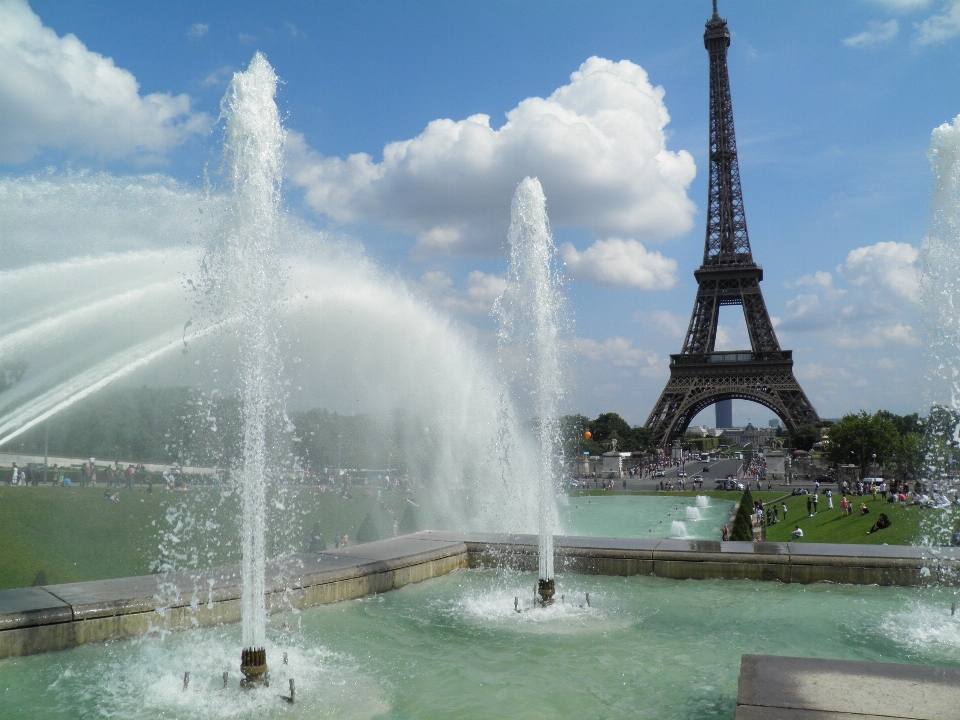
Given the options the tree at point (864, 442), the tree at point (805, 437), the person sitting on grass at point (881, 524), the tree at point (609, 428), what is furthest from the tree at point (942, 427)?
the tree at point (609, 428)

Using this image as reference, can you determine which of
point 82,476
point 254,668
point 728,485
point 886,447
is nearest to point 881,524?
point 254,668

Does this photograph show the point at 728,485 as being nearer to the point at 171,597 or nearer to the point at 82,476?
the point at 82,476

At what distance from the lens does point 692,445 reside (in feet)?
599

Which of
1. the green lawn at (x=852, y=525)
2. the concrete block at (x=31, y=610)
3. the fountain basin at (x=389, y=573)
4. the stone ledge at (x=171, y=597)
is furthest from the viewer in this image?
the green lawn at (x=852, y=525)

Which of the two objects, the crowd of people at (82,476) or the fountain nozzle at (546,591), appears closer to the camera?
the fountain nozzle at (546,591)

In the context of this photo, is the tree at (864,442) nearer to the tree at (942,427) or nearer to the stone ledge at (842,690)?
the tree at (942,427)

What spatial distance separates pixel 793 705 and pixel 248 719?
12.7 feet

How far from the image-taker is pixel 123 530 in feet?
74.4

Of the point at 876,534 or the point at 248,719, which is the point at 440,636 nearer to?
the point at 248,719

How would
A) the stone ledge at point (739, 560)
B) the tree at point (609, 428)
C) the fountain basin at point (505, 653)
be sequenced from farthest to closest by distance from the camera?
the tree at point (609, 428) → the stone ledge at point (739, 560) → the fountain basin at point (505, 653)

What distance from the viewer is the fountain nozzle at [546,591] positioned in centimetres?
916

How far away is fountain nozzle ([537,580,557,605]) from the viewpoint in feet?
30.0

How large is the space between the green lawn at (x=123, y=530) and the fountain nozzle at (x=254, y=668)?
1043cm

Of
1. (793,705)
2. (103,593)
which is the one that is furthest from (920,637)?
(103,593)
